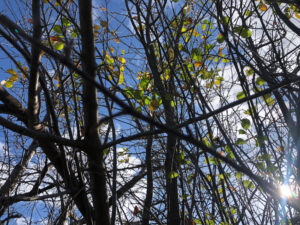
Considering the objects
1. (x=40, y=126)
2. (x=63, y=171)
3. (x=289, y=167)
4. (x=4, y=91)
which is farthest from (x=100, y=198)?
(x=289, y=167)

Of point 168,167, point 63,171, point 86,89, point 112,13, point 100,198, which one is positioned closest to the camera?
point 86,89

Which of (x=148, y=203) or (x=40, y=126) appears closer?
(x=40, y=126)

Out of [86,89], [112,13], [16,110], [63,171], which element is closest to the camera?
[86,89]

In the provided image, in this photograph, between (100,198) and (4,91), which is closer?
(4,91)

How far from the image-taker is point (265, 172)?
5.74 ft

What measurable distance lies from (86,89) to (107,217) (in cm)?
89

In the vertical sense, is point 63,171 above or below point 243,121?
below

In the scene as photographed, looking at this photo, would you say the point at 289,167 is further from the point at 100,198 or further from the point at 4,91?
the point at 4,91

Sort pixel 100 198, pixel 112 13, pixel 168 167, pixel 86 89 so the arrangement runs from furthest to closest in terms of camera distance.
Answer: pixel 112 13 → pixel 168 167 → pixel 100 198 → pixel 86 89

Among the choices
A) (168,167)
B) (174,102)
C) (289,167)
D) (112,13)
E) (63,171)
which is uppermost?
(112,13)

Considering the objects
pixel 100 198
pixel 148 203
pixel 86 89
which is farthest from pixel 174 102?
pixel 148 203

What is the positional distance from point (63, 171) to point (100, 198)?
346mm

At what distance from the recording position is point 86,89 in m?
1.41

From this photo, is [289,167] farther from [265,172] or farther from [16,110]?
[16,110]
